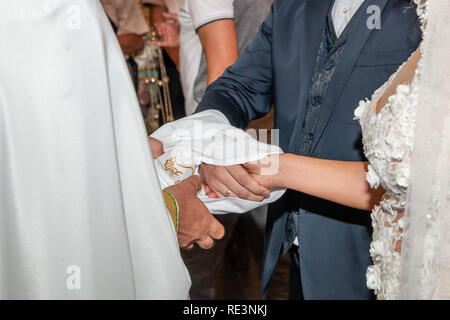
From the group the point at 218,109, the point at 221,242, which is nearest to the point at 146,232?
the point at 218,109

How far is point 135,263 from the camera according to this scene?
78 centimetres

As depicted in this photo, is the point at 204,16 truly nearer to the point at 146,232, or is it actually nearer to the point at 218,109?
the point at 218,109

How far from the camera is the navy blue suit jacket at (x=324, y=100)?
110 centimetres

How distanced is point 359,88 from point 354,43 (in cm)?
11

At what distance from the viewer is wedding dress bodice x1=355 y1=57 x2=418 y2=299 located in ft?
2.55

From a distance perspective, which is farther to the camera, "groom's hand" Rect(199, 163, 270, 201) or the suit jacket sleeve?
the suit jacket sleeve

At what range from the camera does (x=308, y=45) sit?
48.7 inches

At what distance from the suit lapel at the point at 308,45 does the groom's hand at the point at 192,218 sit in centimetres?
31

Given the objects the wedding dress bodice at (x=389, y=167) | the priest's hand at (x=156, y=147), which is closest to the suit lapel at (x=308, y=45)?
the wedding dress bodice at (x=389, y=167)

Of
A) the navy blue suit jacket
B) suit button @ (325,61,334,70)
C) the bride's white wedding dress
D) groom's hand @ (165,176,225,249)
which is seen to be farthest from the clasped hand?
the bride's white wedding dress

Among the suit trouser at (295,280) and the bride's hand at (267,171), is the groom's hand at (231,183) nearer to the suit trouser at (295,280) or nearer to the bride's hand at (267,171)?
the bride's hand at (267,171)

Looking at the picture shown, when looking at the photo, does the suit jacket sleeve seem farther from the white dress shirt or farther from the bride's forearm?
the bride's forearm

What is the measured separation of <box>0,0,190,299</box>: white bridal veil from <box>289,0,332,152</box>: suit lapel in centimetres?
61

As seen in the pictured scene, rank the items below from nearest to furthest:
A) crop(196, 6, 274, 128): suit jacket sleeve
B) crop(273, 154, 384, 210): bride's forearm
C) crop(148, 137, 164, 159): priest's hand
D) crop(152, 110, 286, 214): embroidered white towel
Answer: crop(273, 154, 384, 210): bride's forearm < crop(152, 110, 286, 214): embroidered white towel < crop(148, 137, 164, 159): priest's hand < crop(196, 6, 274, 128): suit jacket sleeve
